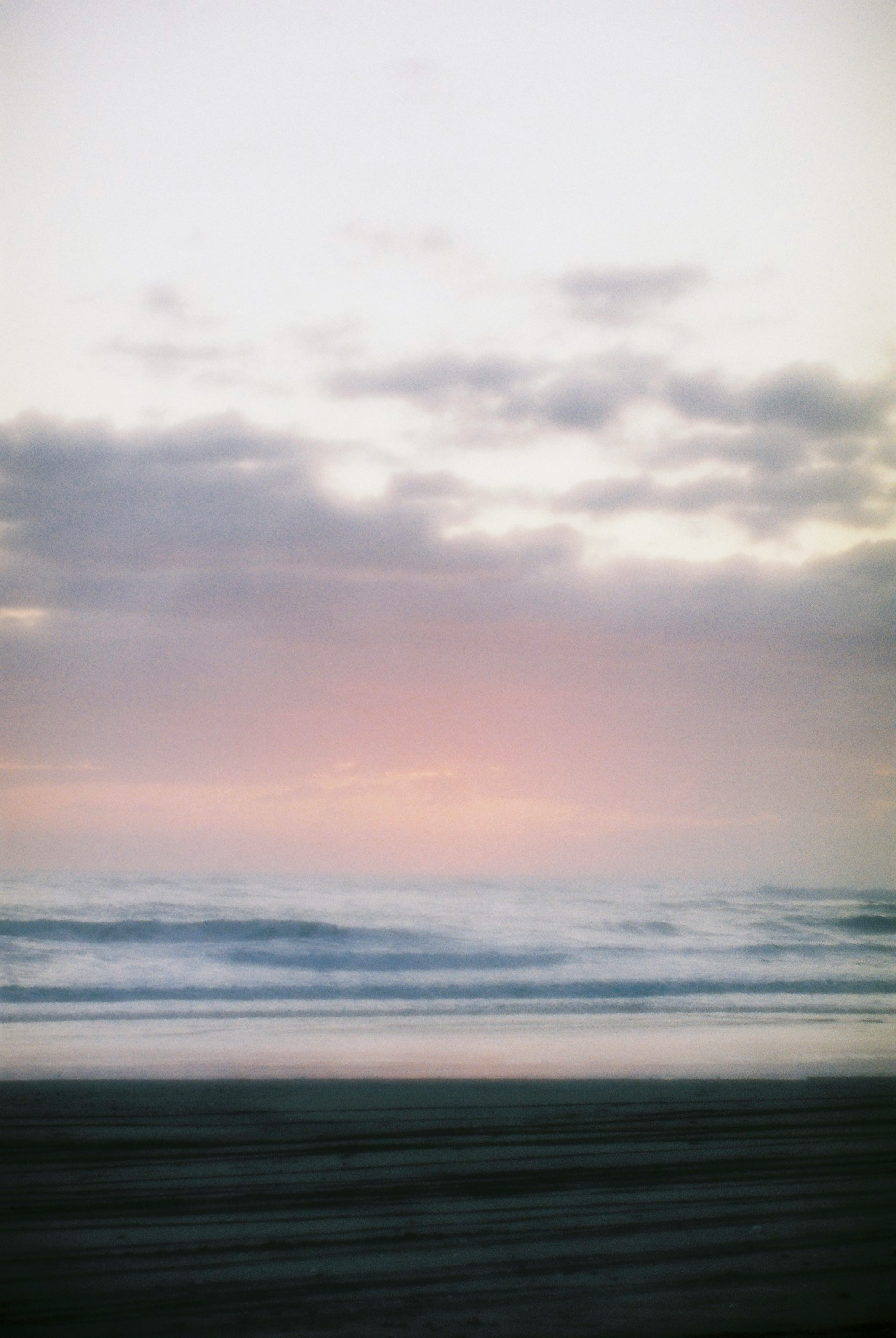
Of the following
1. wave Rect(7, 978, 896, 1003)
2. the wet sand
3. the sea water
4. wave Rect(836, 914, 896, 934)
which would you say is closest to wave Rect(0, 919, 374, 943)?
the sea water

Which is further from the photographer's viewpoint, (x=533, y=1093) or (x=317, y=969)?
(x=317, y=969)

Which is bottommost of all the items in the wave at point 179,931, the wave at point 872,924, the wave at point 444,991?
the wave at point 872,924

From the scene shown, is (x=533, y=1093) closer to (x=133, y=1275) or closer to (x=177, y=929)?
(x=133, y=1275)

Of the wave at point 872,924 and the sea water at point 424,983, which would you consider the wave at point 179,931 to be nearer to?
the sea water at point 424,983

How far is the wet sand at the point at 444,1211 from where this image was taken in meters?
5.28

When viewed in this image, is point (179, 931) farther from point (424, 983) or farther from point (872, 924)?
point (872, 924)

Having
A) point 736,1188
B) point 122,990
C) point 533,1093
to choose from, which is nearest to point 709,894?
point 122,990

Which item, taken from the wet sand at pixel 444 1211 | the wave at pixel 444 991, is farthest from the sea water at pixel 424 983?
the wet sand at pixel 444 1211

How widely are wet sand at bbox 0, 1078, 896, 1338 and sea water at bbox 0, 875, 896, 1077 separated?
74.4 inches

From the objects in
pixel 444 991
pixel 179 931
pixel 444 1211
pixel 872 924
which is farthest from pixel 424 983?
pixel 872 924

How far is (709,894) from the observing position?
4228 centimetres

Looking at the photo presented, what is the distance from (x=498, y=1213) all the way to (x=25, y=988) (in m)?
13.4

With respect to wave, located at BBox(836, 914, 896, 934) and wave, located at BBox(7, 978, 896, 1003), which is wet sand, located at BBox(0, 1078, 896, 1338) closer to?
wave, located at BBox(7, 978, 896, 1003)

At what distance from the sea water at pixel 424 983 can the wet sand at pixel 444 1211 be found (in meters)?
1.89
